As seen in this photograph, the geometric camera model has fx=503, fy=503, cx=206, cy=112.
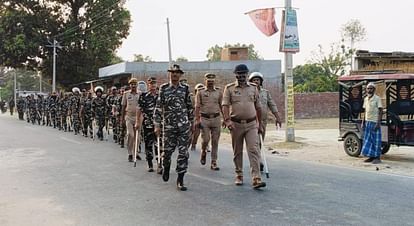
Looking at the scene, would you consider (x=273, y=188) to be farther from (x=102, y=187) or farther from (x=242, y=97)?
(x=102, y=187)

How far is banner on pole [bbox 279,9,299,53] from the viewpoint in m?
16.3

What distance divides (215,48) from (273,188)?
79084mm

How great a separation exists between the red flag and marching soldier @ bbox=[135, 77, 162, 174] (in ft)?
21.9

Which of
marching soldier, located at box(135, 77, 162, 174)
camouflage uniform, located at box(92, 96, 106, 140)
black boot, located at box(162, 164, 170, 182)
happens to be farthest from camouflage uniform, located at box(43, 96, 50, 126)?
black boot, located at box(162, 164, 170, 182)

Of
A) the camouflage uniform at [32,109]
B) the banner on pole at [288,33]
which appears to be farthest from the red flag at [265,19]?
the camouflage uniform at [32,109]

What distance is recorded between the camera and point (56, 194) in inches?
309

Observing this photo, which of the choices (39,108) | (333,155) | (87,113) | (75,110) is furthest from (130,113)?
(39,108)

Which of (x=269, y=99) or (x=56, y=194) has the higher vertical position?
(x=269, y=99)

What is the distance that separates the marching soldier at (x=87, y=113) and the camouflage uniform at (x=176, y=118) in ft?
36.2

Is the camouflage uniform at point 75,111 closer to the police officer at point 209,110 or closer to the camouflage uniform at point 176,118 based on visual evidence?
the police officer at point 209,110

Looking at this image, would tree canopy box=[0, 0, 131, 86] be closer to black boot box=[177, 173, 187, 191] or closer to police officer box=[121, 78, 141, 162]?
police officer box=[121, 78, 141, 162]

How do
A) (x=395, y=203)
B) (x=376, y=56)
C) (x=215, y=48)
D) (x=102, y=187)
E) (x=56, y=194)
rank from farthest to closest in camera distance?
(x=215, y=48) → (x=376, y=56) → (x=102, y=187) → (x=56, y=194) → (x=395, y=203)

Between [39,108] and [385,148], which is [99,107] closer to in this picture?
[385,148]

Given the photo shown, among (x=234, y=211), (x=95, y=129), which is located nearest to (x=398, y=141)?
(x=234, y=211)
